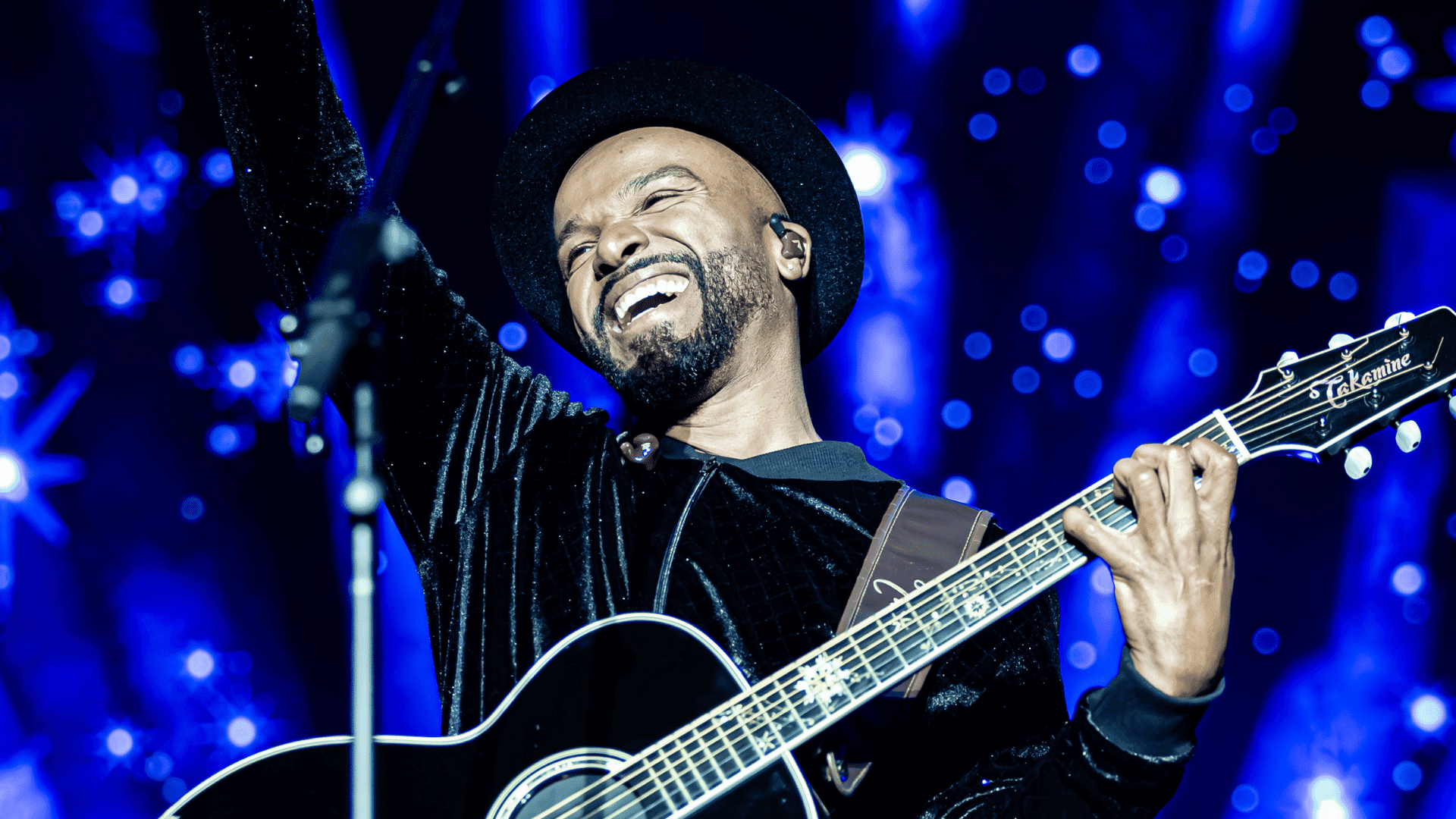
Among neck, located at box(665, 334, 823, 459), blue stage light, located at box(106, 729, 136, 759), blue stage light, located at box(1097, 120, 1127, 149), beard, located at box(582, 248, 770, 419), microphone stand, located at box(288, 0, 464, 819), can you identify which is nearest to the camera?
microphone stand, located at box(288, 0, 464, 819)

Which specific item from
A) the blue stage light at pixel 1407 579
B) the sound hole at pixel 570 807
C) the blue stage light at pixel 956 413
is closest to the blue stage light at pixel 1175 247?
the blue stage light at pixel 956 413

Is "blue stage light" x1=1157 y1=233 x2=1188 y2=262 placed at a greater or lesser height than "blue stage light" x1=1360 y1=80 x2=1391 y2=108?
lesser

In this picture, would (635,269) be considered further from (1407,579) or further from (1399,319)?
(1407,579)

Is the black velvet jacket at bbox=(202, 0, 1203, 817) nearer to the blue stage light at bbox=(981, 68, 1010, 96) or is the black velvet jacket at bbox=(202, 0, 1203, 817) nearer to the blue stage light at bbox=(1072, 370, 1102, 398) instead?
the blue stage light at bbox=(1072, 370, 1102, 398)

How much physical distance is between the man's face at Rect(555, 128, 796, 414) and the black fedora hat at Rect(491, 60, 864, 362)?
67mm

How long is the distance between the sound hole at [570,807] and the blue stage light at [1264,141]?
10.1ft

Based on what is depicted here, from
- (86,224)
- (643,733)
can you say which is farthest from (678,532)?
(86,224)

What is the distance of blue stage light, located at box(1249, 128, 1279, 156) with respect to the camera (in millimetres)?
3312

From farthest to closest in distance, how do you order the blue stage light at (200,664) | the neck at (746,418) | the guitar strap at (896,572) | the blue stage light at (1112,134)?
1. the blue stage light at (1112,134)
2. the blue stage light at (200,664)
3. the neck at (746,418)
4. the guitar strap at (896,572)

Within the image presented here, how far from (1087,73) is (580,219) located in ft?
6.53

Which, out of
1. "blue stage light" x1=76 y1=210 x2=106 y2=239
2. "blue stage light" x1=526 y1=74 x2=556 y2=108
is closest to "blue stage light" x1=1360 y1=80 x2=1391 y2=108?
"blue stage light" x1=526 y1=74 x2=556 y2=108

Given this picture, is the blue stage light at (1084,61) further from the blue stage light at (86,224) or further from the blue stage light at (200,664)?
the blue stage light at (200,664)

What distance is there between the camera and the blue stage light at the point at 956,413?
343 cm

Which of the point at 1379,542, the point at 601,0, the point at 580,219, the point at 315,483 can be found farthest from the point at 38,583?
the point at 1379,542
